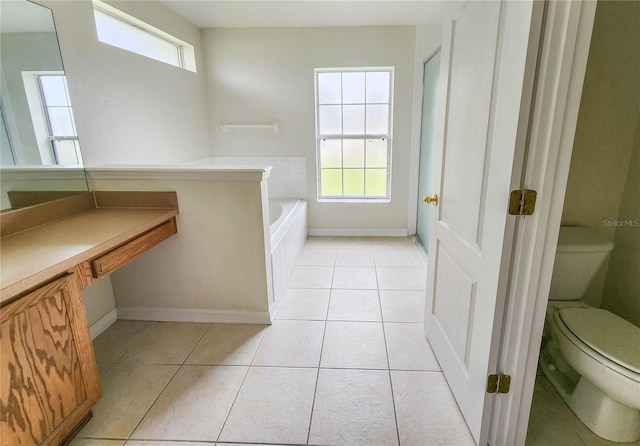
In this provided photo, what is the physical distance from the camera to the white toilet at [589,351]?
119cm

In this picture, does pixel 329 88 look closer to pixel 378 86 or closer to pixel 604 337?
pixel 378 86

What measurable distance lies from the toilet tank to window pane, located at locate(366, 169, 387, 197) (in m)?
2.25

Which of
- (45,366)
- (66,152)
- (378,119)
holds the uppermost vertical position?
(378,119)

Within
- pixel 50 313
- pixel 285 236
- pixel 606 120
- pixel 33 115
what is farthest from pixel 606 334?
pixel 33 115

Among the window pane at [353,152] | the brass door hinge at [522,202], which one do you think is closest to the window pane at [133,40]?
the window pane at [353,152]

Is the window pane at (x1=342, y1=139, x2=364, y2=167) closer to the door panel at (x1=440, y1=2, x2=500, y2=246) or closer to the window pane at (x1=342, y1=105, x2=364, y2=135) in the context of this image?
the window pane at (x1=342, y1=105, x2=364, y2=135)

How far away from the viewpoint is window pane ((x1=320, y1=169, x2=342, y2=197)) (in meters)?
3.84

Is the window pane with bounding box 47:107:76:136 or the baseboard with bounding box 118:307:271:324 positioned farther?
the baseboard with bounding box 118:307:271:324

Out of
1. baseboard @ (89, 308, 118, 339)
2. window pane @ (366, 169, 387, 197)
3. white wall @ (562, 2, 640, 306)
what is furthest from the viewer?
window pane @ (366, 169, 387, 197)

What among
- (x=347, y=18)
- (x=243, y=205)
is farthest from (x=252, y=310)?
(x=347, y=18)

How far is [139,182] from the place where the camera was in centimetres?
193

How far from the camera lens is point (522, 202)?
101cm

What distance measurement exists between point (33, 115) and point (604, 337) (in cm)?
277

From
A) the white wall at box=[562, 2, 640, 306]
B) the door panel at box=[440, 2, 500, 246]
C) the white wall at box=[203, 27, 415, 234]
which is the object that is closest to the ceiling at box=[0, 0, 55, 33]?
the white wall at box=[203, 27, 415, 234]
